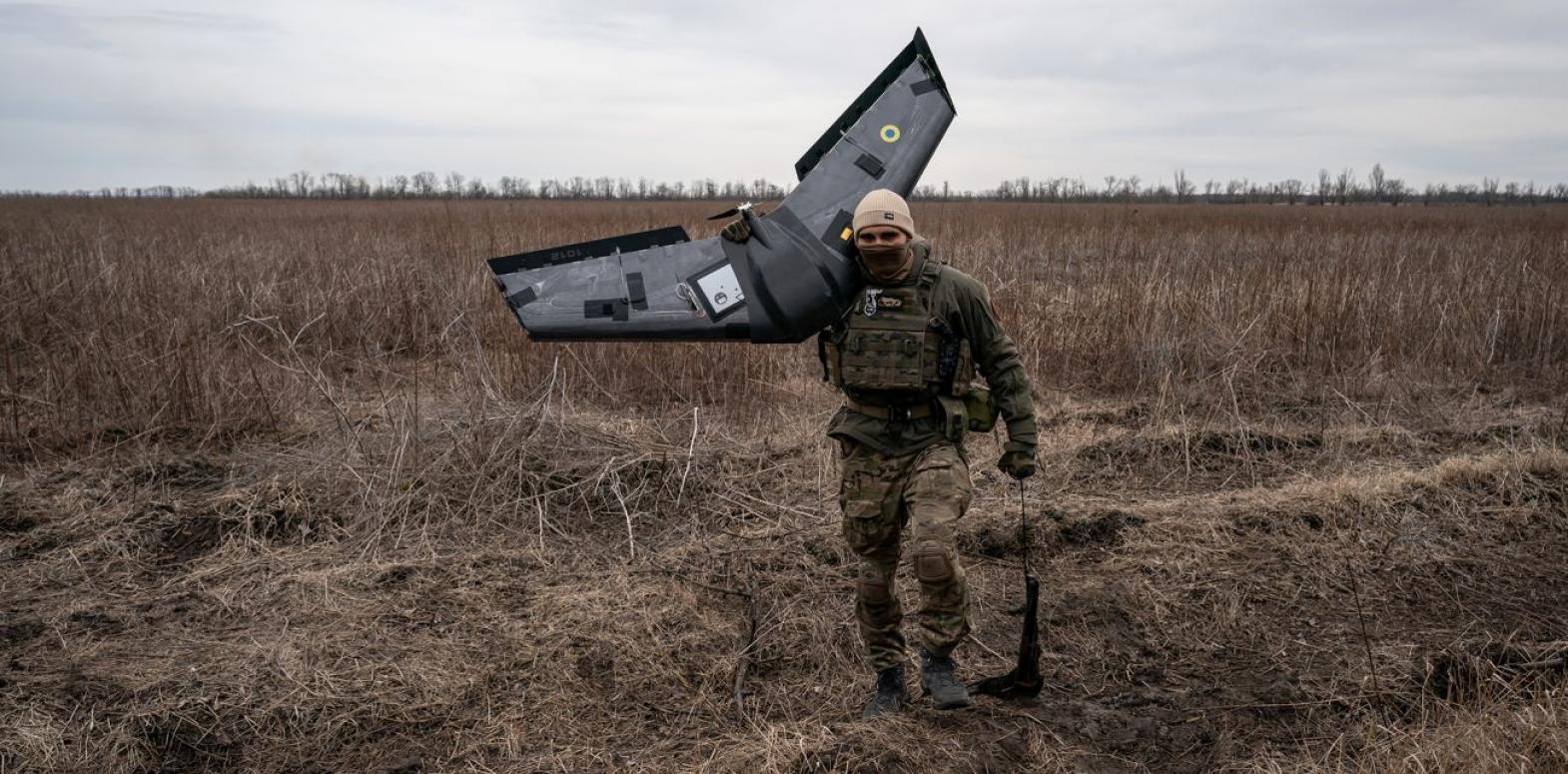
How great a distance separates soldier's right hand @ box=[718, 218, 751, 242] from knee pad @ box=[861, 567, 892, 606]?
1035mm

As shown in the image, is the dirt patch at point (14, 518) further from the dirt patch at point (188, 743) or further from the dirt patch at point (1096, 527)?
the dirt patch at point (1096, 527)

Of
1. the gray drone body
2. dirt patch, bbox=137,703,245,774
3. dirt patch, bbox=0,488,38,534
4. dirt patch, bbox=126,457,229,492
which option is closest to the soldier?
the gray drone body

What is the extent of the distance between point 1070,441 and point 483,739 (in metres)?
3.50

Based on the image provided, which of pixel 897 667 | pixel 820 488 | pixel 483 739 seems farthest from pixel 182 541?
pixel 897 667

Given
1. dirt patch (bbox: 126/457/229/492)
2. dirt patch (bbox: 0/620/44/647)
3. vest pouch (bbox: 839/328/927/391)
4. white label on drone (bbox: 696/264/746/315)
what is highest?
white label on drone (bbox: 696/264/746/315)

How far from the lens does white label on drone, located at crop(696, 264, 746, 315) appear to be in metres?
2.97

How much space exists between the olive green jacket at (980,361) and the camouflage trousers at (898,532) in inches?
1.8

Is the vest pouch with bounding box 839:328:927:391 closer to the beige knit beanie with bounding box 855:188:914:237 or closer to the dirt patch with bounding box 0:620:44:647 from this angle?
the beige knit beanie with bounding box 855:188:914:237

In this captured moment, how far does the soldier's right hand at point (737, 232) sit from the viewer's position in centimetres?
295

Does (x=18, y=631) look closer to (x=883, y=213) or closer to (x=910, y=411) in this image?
(x=910, y=411)

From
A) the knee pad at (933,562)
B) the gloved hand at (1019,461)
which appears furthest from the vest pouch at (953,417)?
the knee pad at (933,562)

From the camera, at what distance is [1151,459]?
16.2ft

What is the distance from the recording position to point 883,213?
2656 millimetres

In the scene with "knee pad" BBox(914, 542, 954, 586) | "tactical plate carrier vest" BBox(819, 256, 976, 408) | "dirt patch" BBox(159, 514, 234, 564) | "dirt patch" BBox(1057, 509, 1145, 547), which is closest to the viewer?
"knee pad" BBox(914, 542, 954, 586)
